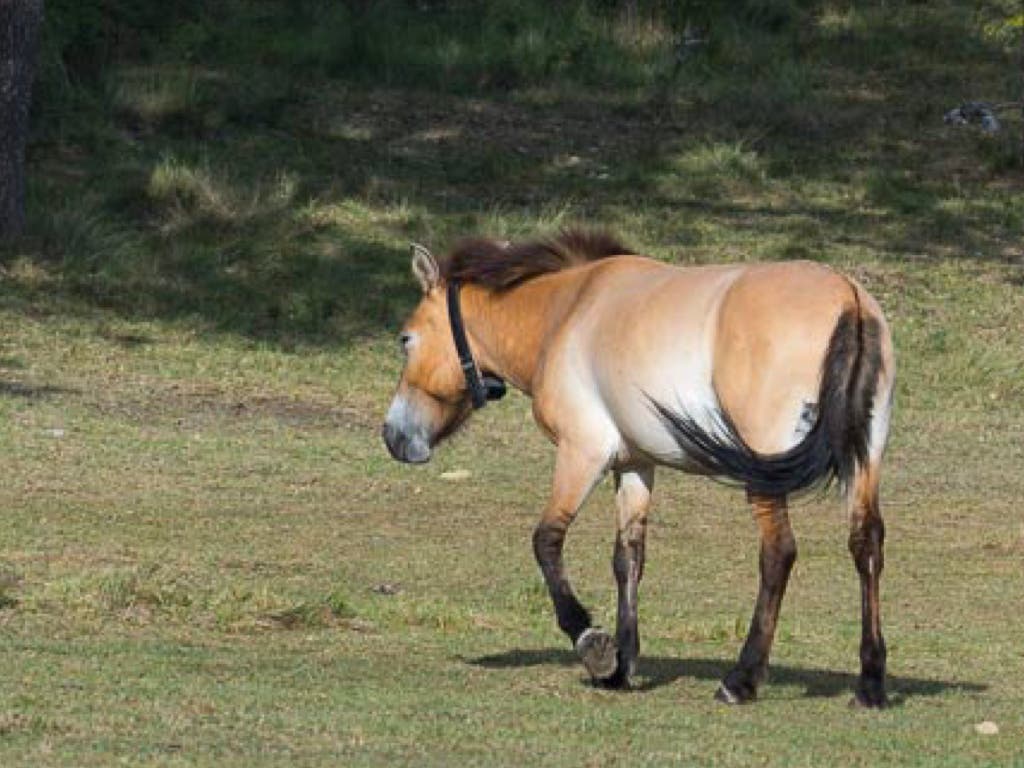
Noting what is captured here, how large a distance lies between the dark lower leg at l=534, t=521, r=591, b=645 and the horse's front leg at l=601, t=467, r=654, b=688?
1.17ft

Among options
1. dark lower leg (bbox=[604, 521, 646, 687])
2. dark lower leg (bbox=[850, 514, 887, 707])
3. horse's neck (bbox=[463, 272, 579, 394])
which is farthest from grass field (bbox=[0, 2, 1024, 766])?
horse's neck (bbox=[463, 272, 579, 394])

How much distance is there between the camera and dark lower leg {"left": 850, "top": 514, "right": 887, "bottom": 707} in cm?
930

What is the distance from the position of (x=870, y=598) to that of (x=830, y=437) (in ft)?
2.20

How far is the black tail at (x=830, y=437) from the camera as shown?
9.01 m

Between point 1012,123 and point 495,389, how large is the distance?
671 inches

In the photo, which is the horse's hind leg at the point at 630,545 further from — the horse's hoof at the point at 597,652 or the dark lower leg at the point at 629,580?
the horse's hoof at the point at 597,652

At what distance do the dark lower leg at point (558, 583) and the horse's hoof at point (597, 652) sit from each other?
0.06 meters

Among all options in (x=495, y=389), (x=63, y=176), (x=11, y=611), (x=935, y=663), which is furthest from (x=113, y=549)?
(x=63, y=176)

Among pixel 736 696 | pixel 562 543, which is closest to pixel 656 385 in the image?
pixel 562 543

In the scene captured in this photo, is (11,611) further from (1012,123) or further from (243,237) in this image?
(1012,123)

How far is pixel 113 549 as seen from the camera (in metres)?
13.3

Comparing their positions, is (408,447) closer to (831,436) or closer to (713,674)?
(713,674)

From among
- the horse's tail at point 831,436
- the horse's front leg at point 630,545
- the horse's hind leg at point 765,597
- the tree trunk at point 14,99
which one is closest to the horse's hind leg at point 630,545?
the horse's front leg at point 630,545

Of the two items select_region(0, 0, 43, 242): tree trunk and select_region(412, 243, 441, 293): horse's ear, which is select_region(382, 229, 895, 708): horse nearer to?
select_region(412, 243, 441, 293): horse's ear
